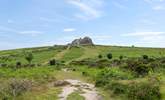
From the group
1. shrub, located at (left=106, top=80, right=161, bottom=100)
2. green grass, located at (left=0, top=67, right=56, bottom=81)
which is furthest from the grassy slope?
shrub, located at (left=106, top=80, right=161, bottom=100)

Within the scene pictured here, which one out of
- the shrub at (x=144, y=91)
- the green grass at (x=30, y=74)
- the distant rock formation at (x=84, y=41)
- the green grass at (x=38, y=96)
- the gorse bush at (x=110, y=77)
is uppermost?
the distant rock formation at (x=84, y=41)

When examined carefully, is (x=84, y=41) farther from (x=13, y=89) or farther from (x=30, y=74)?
(x=13, y=89)

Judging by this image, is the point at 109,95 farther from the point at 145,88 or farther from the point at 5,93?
the point at 5,93

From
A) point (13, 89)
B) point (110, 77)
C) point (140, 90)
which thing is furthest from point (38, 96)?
point (110, 77)

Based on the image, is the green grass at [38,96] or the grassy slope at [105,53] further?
the grassy slope at [105,53]

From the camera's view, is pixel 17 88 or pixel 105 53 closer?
pixel 17 88

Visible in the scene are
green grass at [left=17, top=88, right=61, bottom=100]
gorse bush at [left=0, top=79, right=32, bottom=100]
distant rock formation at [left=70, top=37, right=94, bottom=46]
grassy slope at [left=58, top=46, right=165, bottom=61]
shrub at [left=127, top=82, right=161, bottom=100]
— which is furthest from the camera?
distant rock formation at [left=70, top=37, right=94, bottom=46]

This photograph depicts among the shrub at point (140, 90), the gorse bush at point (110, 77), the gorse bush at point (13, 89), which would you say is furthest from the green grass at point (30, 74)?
the shrub at point (140, 90)

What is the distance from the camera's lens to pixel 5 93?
27578 millimetres

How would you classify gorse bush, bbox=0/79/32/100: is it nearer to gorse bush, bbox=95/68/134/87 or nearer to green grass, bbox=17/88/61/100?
green grass, bbox=17/88/61/100

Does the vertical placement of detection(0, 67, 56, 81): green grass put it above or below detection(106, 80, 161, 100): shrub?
below

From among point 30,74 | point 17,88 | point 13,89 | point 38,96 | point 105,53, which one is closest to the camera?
point 38,96

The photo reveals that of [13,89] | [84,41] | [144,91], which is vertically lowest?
[13,89]

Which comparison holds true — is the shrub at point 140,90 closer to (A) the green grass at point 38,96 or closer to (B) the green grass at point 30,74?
(A) the green grass at point 38,96
